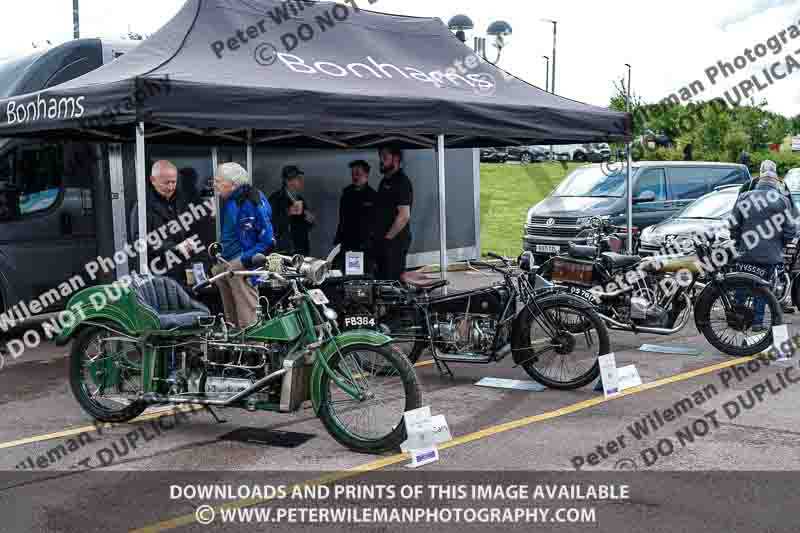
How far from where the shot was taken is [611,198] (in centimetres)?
1538

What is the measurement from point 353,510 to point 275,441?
1400mm

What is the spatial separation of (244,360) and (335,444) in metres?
0.80

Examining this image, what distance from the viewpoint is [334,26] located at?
943 cm

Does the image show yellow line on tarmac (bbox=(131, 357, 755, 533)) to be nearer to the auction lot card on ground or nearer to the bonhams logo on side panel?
the auction lot card on ground

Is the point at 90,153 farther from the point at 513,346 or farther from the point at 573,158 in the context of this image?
the point at 573,158

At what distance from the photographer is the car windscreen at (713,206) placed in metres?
13.3

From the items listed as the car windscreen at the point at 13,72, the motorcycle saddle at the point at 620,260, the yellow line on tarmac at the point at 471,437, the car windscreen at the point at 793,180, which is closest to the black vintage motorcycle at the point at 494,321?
the yellow line on tarmac at the point at 471,437

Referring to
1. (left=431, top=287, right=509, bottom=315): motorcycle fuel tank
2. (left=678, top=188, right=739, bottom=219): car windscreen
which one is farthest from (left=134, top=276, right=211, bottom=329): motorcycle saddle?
(left=678, top=188, right=739, bottom=219): car windscreen

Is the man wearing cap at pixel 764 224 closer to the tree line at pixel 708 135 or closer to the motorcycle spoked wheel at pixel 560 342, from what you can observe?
the motorcycle spoked wheel at pixel 560 342

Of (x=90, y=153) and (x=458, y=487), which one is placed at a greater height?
(x=90, y=153)

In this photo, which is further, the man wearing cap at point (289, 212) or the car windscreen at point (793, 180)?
the car windscreen at point (793, 180)

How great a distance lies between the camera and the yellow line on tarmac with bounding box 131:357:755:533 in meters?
4.46

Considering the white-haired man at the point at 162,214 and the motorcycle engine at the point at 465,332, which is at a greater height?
the white-haired man at the point at 162,214

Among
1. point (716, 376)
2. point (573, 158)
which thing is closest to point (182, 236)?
point (716, 376)
